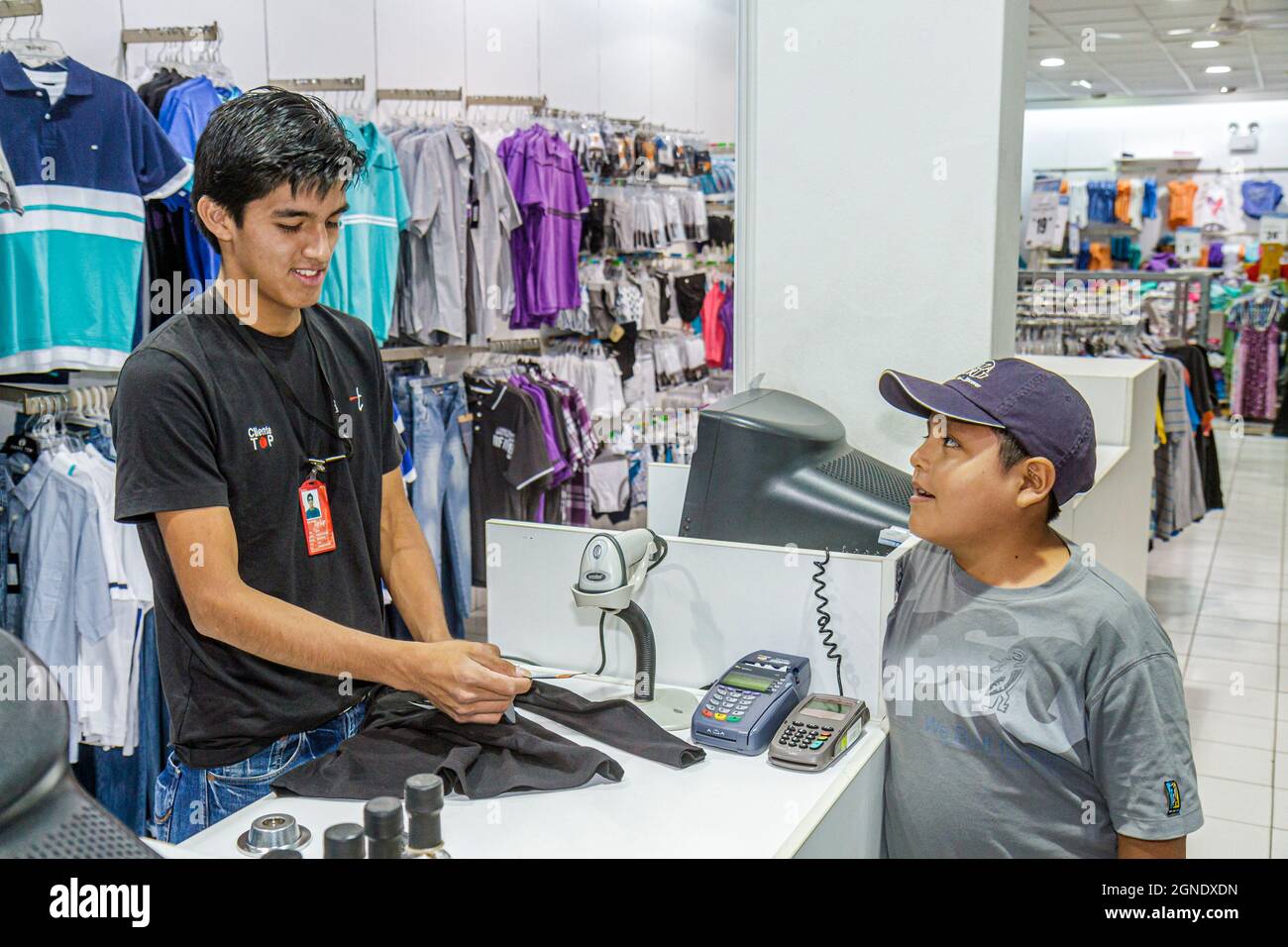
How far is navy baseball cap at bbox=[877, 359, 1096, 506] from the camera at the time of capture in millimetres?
1674

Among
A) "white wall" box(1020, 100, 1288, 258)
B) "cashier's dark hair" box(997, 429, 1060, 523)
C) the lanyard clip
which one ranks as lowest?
the lanyard clip

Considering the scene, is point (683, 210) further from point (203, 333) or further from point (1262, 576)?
point (203, 333)

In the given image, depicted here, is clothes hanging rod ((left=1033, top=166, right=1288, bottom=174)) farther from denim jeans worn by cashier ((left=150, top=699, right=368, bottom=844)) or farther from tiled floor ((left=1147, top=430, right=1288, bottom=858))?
denim jeans worn by cashier ((left=150, top=699, right=368, bottom=844))

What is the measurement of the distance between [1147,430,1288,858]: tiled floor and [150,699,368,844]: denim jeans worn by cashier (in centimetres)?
270

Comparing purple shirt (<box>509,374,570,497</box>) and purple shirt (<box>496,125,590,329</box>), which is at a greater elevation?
purple shirt (<box>496,125,590,329</box>)

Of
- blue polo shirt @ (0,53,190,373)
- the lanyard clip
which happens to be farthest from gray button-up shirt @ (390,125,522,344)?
the lanyard clip

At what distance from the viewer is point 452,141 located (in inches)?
177

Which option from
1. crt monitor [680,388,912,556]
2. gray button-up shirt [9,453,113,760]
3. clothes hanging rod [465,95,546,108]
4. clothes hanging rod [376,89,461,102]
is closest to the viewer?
crt monitor [680,388,912,556]

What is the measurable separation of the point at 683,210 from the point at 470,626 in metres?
2.85

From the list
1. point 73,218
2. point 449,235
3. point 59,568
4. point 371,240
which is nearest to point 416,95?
point 449,235

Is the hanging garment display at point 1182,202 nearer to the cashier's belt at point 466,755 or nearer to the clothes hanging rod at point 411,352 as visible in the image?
the clothes hanging rod at point 411,352

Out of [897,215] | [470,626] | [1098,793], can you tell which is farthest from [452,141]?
[1098,793]

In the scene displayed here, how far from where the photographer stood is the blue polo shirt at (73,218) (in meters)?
2.97

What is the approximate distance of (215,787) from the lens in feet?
5.62
